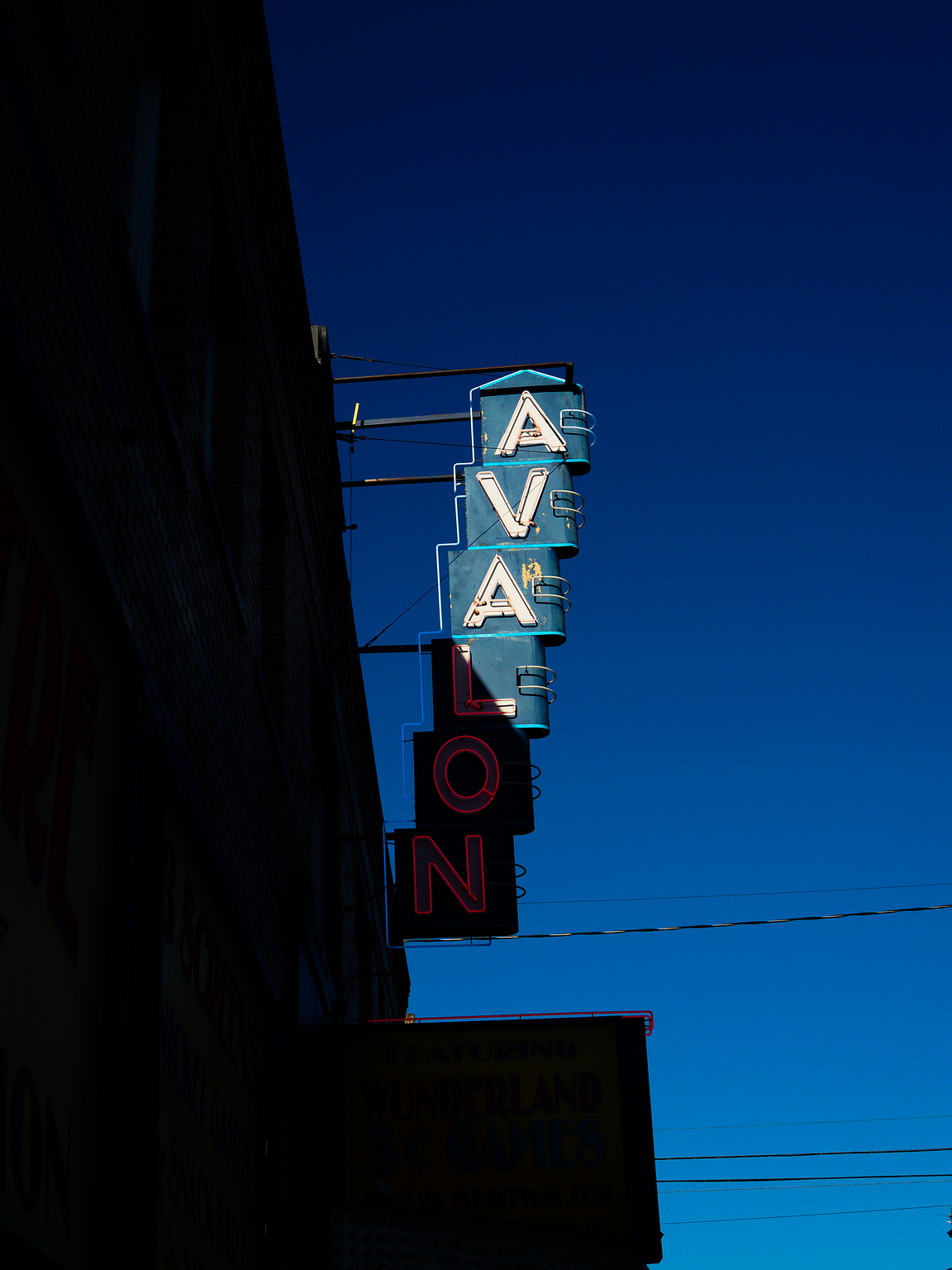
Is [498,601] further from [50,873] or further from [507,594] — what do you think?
[50,873]

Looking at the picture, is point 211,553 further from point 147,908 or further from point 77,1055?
point 77,1055

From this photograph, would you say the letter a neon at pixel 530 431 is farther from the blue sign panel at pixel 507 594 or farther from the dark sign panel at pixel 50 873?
the dark sign panel at pixel 50 873

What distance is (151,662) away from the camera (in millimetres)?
5691

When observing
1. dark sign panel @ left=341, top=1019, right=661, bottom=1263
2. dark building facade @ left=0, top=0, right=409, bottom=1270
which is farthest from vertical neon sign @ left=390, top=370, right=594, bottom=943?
dark building facade @ left=0, top=0, right=409, bottom=1270

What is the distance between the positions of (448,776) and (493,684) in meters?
1.58

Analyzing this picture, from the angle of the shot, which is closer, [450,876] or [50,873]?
[50,873]

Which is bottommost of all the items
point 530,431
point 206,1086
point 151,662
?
point 206,1086

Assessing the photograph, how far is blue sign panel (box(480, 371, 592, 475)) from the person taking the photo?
701 inches

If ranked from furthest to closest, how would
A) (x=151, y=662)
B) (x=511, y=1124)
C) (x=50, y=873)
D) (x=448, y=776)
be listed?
(x=448, y=776) → (x=511, y=1124) → (x=151, y=662) → (x=50, y=873)

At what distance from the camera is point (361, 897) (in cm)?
1647

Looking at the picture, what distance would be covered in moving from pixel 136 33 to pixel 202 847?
4.00 metres

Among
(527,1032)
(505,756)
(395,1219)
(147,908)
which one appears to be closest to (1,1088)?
(147,908)

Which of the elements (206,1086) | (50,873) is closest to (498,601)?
(206,1086)

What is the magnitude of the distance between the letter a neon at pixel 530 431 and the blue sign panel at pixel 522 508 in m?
0.31
